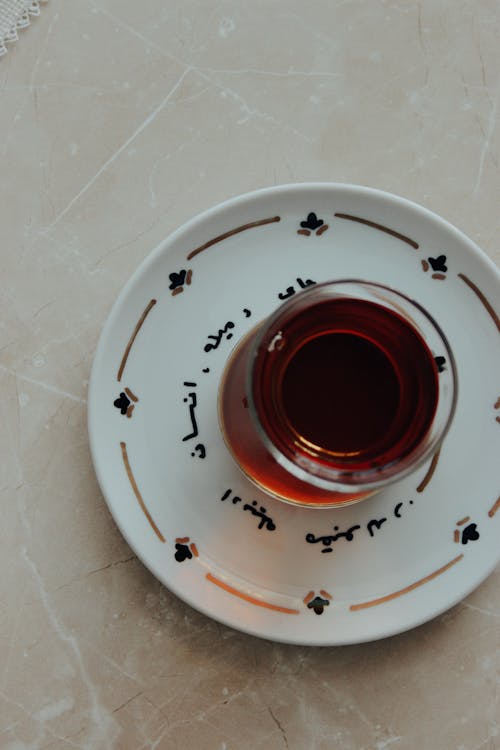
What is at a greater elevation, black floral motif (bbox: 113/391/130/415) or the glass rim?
the glass rim

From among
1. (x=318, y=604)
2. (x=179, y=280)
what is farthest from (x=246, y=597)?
(x=179, y=280)

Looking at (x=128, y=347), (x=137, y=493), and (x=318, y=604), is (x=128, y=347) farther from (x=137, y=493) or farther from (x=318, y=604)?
(x=318, y=604)

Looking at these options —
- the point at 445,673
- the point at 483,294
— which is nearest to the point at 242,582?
the point at 445,673

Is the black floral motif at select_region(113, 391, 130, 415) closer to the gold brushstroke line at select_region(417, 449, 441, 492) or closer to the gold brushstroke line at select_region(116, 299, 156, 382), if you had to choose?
the gold brushstroke line at select_region(116, 299, 156, 382)

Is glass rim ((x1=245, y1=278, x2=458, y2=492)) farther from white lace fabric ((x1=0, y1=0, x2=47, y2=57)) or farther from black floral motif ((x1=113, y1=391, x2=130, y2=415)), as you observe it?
white lace fabric ((x1=0, y1=0, x2=47, y2=57))

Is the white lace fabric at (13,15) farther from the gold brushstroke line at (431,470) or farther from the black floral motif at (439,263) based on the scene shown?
the gold brushstroke line at (431,470)

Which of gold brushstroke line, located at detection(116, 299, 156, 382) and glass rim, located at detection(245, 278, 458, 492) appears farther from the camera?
gold brushstroke line, located at detection(116, 299, 156, 382)

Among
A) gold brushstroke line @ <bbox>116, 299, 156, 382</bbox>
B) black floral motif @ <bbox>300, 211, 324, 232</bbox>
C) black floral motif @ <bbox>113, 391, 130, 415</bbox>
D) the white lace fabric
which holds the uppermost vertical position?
black floral motif @ <bbox>300, 211, 324, 232</bbox>

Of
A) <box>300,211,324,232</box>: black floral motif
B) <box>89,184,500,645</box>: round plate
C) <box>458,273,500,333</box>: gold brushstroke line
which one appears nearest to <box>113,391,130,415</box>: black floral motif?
<box>89,184,500,645</box>: round plate
